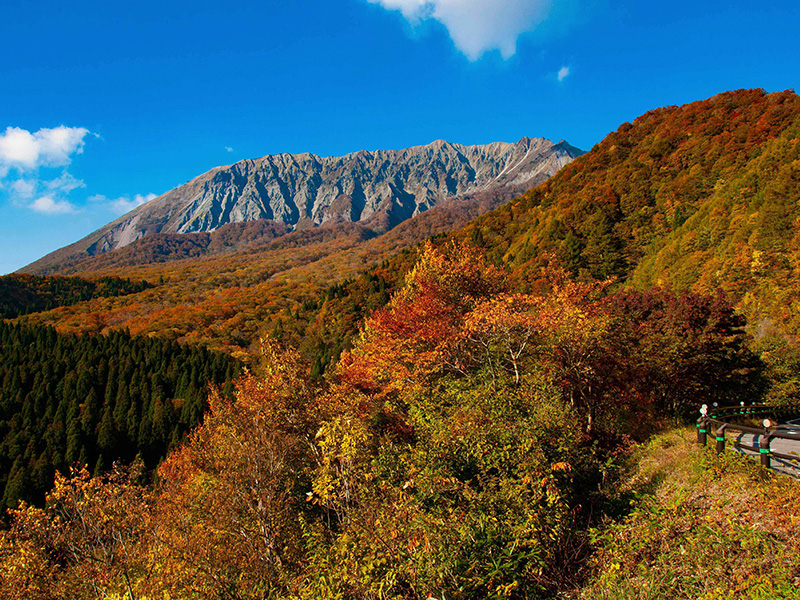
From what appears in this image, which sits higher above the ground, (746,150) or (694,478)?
(746,150)

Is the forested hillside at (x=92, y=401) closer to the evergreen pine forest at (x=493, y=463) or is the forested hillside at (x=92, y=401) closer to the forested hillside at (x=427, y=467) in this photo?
the evergreen pine forest at (x=493, y=463)

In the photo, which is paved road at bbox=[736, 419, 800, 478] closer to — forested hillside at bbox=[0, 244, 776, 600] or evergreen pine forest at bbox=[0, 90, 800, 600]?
evergreen pine forest at bbox=[0, 90, 800, 600]

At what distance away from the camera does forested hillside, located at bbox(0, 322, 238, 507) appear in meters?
62.5

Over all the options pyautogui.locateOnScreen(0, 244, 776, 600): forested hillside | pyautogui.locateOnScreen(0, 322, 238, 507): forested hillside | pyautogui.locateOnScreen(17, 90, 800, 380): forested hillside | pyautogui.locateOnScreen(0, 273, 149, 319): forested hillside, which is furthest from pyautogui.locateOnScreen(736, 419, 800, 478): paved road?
pyautogui.locateOnScreen(0, 273, 149, 319): forested hillside

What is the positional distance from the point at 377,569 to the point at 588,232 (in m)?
61.8

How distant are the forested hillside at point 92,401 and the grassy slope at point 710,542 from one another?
229ft

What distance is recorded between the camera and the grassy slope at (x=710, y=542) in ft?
20.4

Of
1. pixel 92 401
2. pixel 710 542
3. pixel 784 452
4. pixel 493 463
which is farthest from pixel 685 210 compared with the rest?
pixel 92 401

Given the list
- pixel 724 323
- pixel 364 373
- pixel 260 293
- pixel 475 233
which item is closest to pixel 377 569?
pixel 364 373

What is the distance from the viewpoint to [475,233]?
8681cm

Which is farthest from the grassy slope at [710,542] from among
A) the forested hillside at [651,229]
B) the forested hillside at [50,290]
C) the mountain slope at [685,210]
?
the forested hillside at [50,290]

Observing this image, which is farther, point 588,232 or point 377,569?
point 588,232

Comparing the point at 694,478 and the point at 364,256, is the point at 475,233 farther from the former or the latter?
the point at 364,256

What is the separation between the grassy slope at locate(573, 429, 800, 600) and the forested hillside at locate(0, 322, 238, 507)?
229ft
